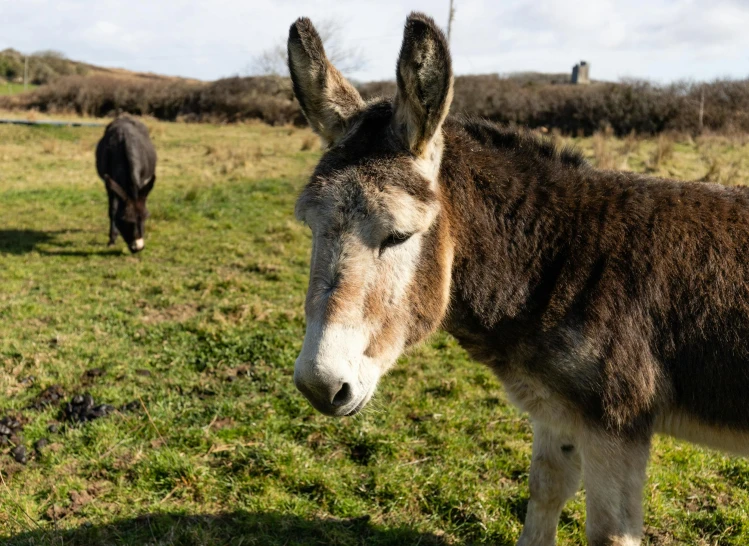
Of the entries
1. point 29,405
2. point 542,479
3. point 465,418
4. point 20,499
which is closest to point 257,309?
point 29,405

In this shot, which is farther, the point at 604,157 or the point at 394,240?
the point at 604,157

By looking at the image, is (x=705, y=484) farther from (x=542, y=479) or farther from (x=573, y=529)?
(x=542, y=479)

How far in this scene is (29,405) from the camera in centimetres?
511

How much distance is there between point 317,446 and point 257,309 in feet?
9.74

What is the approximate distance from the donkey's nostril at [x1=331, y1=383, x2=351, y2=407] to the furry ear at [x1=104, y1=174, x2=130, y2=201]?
30.7 feet

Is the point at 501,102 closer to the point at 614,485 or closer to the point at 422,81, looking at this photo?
the point at 422,81

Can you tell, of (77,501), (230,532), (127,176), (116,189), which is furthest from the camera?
(127,176)

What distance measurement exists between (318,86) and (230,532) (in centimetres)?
281

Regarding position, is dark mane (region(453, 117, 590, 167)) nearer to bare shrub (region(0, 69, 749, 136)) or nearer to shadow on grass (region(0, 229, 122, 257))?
shadow on grass (region(0, 229, 122, 257))

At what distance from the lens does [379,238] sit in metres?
2.62

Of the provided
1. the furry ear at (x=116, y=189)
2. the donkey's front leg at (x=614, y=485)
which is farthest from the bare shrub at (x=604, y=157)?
the donkey's front leg at (x=614, y=485)

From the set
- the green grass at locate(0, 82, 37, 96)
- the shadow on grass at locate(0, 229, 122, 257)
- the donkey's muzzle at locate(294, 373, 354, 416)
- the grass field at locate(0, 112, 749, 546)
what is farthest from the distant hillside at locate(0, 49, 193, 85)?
the donkey's muzzle at locate(294, 373, 354, 416)

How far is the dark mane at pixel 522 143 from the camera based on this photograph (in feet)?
10.9

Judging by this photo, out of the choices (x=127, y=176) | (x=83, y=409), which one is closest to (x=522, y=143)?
(x=83, y=409)
